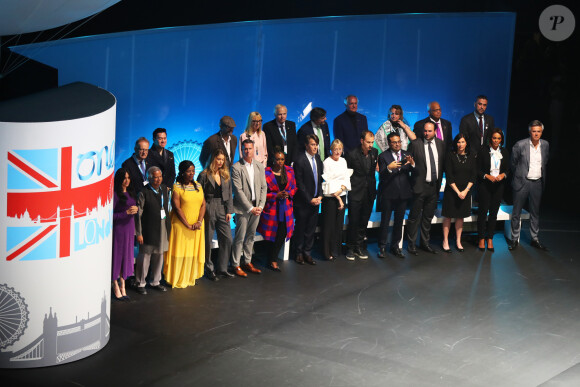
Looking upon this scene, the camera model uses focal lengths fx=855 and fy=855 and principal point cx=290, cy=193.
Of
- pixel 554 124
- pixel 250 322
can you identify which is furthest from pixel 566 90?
pixel 250 322

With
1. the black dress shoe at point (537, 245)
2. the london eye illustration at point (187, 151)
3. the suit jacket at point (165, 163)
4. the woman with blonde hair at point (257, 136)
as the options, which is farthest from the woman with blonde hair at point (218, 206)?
the black dress shoe at point (537, 245)

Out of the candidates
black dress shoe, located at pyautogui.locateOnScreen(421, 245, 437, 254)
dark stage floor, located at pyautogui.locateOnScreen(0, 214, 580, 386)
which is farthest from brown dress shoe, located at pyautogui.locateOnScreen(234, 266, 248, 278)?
black dress shoe, located at pyautogui.locateOnScreen(421, 245, 437, 254)

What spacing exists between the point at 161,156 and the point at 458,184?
3477mm

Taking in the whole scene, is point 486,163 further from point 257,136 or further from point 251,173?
point 251,173

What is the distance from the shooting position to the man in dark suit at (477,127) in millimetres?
10367

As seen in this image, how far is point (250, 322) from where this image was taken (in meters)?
7.55

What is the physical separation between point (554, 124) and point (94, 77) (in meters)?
6.88

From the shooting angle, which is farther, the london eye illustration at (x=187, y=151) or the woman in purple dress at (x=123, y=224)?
the london eye illustration at (x=187, y=151)

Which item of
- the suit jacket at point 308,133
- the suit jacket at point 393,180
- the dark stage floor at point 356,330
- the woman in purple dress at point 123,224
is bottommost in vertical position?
the dark stage floor at point 356,330

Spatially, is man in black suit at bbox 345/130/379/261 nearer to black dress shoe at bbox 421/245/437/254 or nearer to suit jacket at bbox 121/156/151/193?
black dress shoe at bbox 421/245/437/254

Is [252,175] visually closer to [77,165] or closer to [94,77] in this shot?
[94,77]

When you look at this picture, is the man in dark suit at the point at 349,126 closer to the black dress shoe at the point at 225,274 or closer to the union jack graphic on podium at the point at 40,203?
the black dress shoe at the point at 225,274

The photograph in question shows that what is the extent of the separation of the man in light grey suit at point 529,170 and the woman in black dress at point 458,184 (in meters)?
0.62

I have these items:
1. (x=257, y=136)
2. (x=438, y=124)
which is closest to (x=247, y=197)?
(x=257, y=136)
